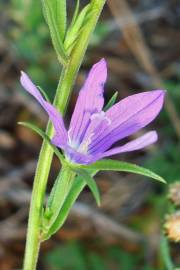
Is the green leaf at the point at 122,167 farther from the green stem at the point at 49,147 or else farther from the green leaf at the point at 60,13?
the green leaf at the point at 60,13

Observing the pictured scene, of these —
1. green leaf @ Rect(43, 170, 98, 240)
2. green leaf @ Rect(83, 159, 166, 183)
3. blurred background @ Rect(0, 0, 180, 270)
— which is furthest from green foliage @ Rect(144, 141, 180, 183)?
green leaf @ Rect(83, 159, 166, 183)

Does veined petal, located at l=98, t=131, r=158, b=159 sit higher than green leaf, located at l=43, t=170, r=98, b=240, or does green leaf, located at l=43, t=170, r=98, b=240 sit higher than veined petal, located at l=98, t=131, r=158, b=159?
veined petal, located at l=98, t=131, r=158, b=159

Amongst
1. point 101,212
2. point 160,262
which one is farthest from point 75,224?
point 160,262

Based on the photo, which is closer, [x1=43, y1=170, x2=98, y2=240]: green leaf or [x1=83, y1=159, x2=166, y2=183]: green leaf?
[x1=83, y1=159, x2=166, y2=183]: green leaf

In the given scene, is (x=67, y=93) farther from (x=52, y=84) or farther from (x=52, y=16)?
(x=52, y=84)

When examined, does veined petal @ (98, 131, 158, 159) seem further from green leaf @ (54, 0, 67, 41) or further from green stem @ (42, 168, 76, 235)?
green leaf @ (54, 0, 67, 41)

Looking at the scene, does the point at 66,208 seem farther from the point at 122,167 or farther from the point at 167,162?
the point at 167,162

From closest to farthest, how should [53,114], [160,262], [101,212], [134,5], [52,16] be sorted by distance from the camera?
1. [53,114]
2. [52,16]
3. [160,262]
4. [101,212]
5. [134,5]
